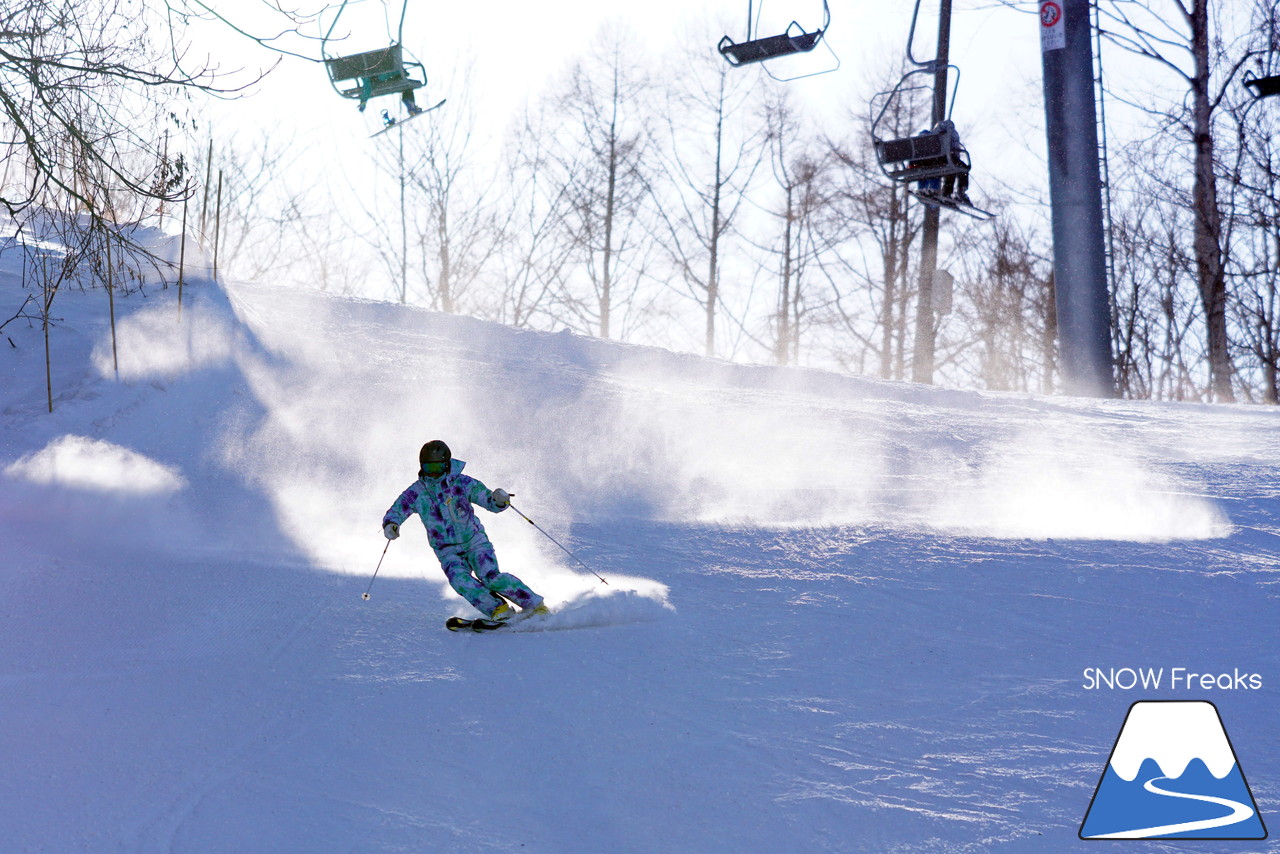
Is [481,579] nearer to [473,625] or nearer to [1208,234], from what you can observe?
[473,625]

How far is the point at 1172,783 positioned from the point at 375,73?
774 centimetres

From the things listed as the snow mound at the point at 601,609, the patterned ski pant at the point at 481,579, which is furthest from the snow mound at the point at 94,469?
the snow mound at the point at 601,609

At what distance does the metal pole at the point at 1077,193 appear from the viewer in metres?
14.6

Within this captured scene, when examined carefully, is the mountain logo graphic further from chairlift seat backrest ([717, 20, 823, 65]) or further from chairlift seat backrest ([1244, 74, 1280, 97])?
chairlift seat backrest ([717, 20, 823, 65])

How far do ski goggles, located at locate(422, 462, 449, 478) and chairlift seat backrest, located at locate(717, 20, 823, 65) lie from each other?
237 inches

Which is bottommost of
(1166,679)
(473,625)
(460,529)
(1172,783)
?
(1172,783)

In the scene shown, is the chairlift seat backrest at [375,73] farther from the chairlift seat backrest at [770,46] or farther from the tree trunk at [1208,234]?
the tree trunk at [1208,234]

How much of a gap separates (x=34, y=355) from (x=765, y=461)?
24.6 feet

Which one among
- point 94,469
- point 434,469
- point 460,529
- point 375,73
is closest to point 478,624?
point 460,529

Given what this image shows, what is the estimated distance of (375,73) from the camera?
27.8ft

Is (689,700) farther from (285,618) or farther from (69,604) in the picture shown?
(69,604)

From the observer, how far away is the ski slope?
3.76 m

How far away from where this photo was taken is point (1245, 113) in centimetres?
2323

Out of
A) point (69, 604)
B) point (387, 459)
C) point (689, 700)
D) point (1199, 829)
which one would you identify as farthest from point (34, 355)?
point (1199, 829)
